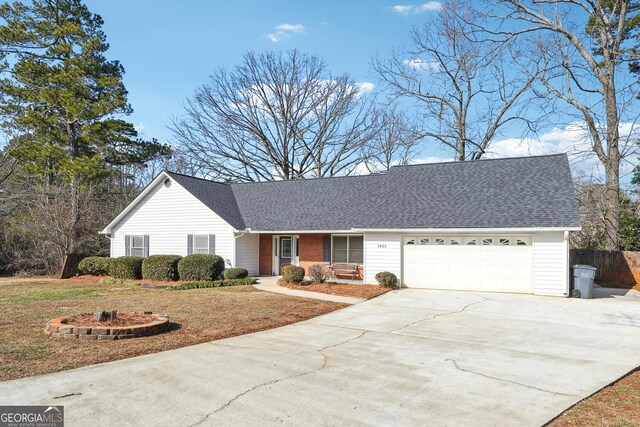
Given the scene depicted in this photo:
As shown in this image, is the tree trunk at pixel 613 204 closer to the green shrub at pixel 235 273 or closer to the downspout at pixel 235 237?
the downspout at pixel 235 237

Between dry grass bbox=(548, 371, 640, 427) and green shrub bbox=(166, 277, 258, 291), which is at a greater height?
dry grass bbox=(548, 371, 640, 427)

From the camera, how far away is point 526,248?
15922 millimetres

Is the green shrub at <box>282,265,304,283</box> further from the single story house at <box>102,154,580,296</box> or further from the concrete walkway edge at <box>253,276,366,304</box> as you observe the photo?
the single story house at <box>102,154,580,296</box>

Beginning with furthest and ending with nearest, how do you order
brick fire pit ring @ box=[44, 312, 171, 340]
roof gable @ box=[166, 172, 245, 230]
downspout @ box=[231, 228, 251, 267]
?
roof gable @ box=[166, 172, 245, 230]
downspout @ box=[231, 228, 251, 267]
brick fire pit ring @ box=[44, 312, 171, 340]

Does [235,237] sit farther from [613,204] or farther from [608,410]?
[613,204]

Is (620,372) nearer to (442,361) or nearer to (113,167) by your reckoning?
(442,361)

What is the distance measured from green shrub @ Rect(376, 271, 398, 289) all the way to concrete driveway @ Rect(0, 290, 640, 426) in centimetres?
618

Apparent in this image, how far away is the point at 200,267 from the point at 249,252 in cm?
304

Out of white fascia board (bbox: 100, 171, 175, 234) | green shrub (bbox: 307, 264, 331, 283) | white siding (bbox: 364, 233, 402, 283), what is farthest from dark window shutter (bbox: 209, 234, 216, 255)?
white siding (bbox: 364, 233, 402, 283)

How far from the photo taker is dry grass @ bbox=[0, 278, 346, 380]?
23.7 ft

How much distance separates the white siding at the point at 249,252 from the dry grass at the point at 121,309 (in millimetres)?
4212

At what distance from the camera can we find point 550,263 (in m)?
15.4

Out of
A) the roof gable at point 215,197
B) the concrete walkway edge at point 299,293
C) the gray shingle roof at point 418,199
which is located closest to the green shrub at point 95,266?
the roof gable at point 215,197

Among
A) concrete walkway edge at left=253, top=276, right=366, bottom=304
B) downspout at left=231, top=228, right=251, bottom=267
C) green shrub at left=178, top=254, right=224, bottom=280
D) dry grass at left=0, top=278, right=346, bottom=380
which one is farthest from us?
downspout at left=231, top=228, right=251, bottom=267
